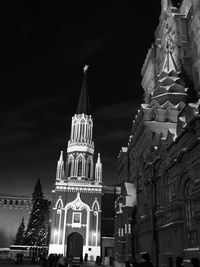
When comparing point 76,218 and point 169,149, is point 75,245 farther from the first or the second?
point 169,149

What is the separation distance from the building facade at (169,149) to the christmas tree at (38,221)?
30346 mm

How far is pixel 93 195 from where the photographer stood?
165 ft

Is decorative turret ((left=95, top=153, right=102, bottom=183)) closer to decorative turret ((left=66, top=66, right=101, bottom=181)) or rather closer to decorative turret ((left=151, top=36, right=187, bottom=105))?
decorative turret ((left=66, top=66, right=101, bottom=181))

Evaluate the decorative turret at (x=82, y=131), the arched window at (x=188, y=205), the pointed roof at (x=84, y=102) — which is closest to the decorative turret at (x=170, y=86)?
the arched window at (x=188, y=205)

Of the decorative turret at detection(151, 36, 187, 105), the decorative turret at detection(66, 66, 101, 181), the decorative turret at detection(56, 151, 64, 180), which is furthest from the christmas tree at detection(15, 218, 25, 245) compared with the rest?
the decorative turret at detection(151, 36, 187, 105)

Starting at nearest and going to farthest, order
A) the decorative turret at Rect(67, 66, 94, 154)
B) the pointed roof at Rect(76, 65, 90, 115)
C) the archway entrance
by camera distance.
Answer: the archway entrance → the decorative turret at Rect(67, 66, 94, 154) → the pointed roof at Rect(76, 65, 90, 115)

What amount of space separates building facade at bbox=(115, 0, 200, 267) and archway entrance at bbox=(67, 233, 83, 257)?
16888 millimetres

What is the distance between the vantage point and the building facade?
55.2ft

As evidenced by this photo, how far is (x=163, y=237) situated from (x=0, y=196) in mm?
56522

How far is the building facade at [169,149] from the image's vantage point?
55.2 ft

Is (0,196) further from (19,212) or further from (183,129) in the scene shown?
(183,129)

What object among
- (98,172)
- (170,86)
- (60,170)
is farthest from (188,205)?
(60,170)

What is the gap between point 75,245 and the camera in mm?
46719

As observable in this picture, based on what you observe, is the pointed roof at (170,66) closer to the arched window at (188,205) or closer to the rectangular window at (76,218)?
the arched window at (188,205)
